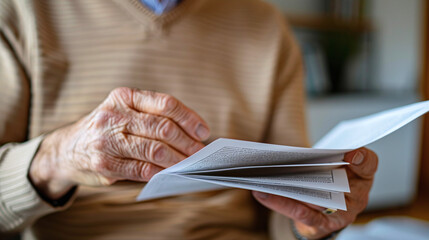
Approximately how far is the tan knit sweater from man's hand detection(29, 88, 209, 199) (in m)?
0.14

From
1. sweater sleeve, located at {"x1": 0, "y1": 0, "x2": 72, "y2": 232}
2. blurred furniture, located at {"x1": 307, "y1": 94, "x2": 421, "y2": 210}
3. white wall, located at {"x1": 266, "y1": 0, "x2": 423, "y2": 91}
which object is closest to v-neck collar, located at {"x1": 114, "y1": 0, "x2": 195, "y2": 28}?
sweater sleeve, located at {"x1": 0, "y1": 0, "x2": 72, "y2": 232}

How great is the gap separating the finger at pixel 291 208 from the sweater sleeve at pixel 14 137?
35 cm

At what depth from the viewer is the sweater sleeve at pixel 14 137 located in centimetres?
57

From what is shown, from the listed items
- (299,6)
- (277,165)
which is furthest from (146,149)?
(299,6)

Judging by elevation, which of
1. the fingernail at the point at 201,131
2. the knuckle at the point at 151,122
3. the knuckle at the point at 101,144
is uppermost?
the knuckle at the point at 151,122

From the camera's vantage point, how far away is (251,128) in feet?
2.78

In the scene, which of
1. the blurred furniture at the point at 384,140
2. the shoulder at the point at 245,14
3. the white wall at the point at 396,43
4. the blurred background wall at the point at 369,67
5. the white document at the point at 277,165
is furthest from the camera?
the white wall at the point at 396,43

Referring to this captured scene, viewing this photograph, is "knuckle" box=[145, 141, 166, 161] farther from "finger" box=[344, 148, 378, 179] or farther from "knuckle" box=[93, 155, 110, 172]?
"finger" box=[344, 148, 378, 179]

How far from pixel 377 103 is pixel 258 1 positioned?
1688 mm

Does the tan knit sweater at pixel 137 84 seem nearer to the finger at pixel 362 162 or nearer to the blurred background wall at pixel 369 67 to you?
the finger at pixel 362 162

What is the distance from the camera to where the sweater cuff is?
22.2 inches

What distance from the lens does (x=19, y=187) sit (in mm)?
568

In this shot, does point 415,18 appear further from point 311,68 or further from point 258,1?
point 258,1

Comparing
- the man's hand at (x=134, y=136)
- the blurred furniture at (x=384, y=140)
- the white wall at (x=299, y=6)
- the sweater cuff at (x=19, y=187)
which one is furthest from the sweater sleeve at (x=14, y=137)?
the white wall at (x=299, y=6)
